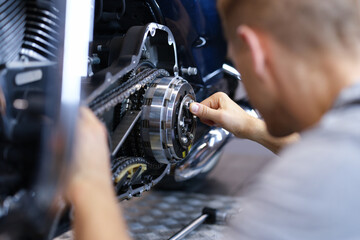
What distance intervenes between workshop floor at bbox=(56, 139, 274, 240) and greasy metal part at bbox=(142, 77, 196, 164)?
38 cm

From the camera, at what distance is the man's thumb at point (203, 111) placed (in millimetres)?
1018

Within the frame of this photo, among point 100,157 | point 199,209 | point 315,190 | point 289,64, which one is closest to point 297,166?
point 315,190

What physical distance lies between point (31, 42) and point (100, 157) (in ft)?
0.90

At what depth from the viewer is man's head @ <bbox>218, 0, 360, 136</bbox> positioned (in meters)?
0.55

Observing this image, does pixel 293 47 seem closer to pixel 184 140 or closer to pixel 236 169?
pixel 184 140

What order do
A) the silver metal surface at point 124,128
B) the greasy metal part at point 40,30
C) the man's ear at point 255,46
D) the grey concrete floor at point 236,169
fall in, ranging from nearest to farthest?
the man's ear at point 255,46 < the greasy metal part at point 40,30 < the silver metal surface at point 124,128 < the grey concrete floor at point 236,169

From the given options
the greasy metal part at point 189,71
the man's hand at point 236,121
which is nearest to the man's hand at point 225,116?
the man's hand at point 236,121

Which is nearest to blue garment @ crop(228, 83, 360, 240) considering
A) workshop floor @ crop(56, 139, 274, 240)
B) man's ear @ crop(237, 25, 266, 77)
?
man's ear @ crop(237, 25, 266, 77)

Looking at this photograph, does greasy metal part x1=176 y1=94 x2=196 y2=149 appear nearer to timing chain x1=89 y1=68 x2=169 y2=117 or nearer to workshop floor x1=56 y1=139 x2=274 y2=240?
timing chain x1=89 y1=68 x2=169 y2=117

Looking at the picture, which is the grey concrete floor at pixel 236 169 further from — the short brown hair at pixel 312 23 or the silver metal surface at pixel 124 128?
the short brown hair at pixel 312 23

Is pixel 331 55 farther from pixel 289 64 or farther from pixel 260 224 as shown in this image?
pixel 260 224

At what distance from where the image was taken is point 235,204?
5.33 ft

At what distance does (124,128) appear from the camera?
902mm

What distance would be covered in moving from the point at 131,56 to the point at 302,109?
0.42 metres
